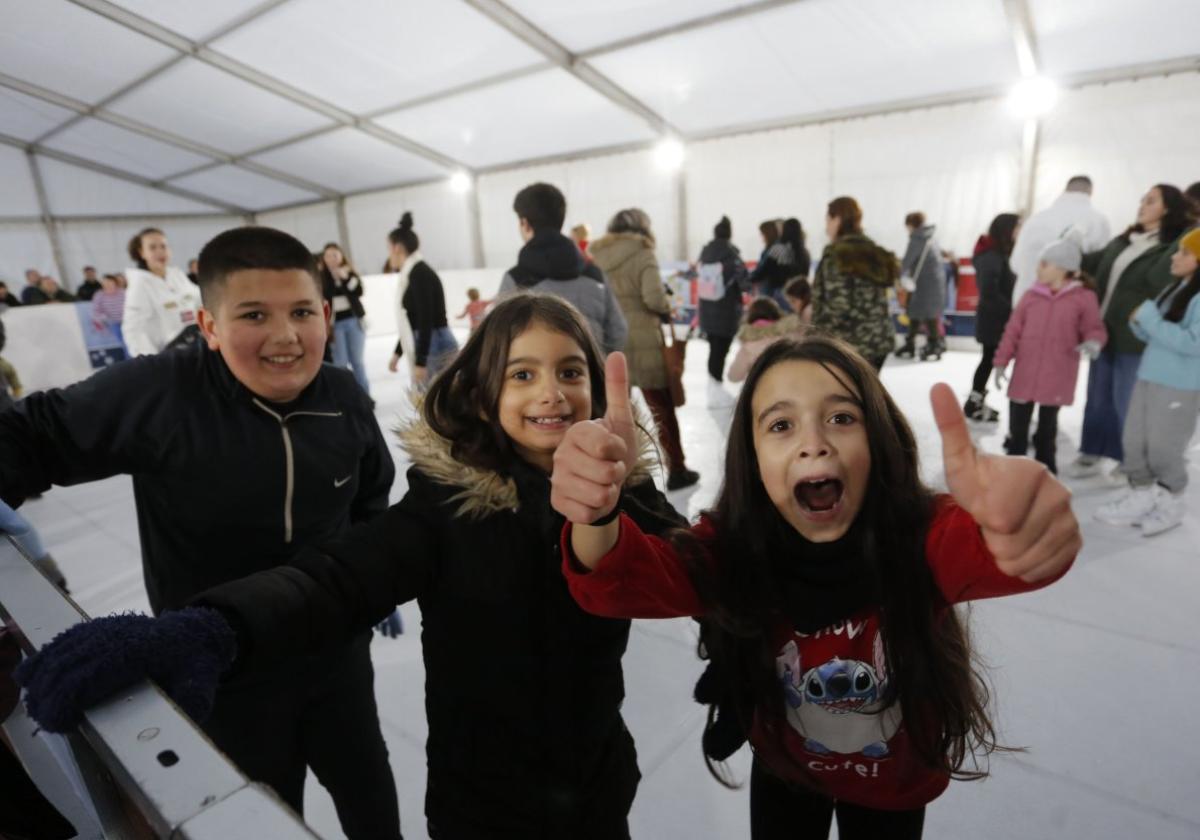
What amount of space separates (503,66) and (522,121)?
2004mm

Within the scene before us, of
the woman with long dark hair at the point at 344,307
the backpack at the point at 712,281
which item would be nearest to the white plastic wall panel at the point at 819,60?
the backpack at the point at 712,281

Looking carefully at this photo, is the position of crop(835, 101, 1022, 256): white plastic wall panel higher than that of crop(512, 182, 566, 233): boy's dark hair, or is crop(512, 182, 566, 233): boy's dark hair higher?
crop(835, 101, 1022, 256): white plastic wall panel

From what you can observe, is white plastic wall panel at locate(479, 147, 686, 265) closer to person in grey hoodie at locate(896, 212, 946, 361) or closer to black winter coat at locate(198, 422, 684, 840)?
person in grey hoodie at locate(896, 212, 946, 361)

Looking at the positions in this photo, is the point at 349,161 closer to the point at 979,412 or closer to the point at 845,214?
the point at 845,214

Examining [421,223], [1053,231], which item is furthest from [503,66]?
[421,223]

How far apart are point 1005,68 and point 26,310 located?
11223mm

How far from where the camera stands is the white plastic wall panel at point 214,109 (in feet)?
31.7

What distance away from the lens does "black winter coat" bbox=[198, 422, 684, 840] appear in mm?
959

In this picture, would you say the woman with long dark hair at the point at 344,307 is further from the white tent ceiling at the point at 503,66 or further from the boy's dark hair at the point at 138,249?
the white tent ceiling at the point at 503,66

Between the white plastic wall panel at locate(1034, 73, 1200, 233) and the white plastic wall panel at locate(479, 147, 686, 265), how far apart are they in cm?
536

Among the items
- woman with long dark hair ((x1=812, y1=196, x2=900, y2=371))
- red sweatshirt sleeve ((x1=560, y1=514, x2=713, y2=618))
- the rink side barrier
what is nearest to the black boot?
woman with long dark hair ((x1=812, y1=196, x2=900, y2=371))

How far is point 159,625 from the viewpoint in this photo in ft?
2.00

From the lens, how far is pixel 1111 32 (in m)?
6.14

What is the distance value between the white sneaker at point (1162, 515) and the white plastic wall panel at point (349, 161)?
40.6 feet
